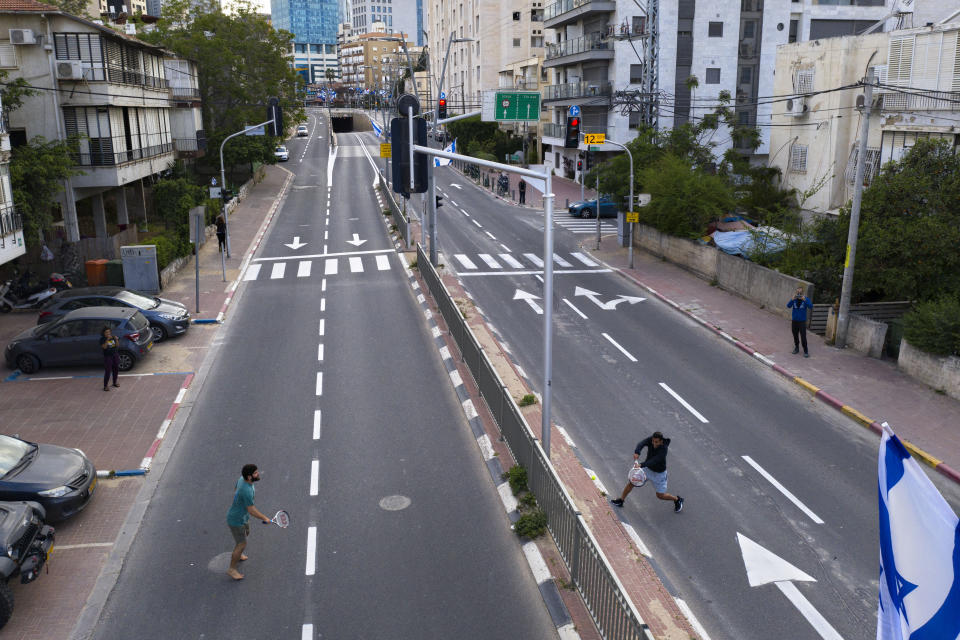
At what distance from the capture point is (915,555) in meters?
4.25

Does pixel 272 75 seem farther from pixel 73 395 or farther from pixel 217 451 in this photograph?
pixel 217 451

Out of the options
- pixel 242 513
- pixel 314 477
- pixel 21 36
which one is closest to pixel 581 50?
pixel 21 36

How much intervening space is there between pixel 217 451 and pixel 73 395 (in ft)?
18.0

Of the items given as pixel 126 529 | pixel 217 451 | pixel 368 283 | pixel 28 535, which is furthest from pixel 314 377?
pixel 368 283

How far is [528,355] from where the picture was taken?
20906mm

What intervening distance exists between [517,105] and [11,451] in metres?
22.8

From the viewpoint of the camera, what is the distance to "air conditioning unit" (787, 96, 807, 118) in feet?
113

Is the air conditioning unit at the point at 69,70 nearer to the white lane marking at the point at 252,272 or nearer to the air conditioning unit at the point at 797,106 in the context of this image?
the white lane marking at the point at 252,272

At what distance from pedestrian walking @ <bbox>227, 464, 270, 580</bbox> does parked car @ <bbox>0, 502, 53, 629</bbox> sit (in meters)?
2.56

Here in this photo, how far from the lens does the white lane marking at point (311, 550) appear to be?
1074 cm

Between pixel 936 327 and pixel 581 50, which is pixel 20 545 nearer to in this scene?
pixel 936 327

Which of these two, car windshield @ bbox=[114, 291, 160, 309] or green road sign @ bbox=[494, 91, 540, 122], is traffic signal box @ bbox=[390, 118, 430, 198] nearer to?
car windshield @ bbox=[114, 291, 160, 309]

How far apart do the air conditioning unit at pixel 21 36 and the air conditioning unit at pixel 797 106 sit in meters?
32.5

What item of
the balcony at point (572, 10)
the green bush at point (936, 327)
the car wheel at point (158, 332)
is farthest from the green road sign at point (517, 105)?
the balcony at point (572, 10)
